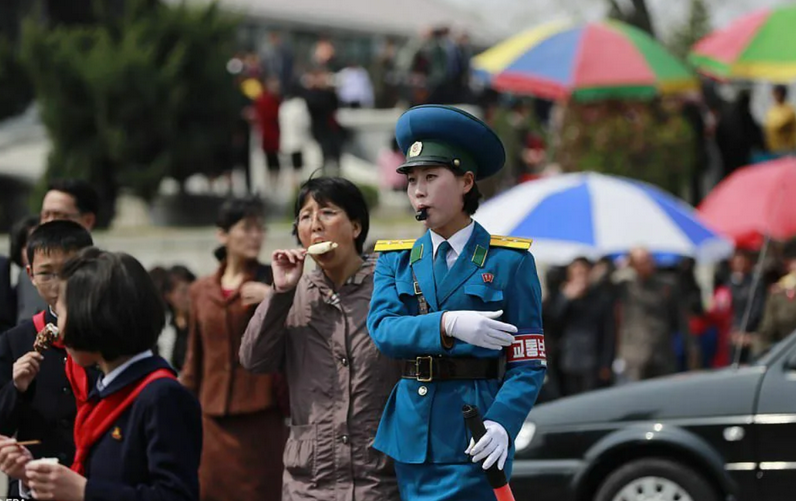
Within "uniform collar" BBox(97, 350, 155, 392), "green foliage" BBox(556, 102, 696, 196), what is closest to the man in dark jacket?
"uniform collar" BBox(97, 350, 155, 392)

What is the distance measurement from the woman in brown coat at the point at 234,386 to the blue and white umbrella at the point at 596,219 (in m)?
4.98

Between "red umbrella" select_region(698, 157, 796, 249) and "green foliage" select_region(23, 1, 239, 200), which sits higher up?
"green foliage" select_region(23, 1, 239, 200)

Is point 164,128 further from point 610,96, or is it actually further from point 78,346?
point 78,346

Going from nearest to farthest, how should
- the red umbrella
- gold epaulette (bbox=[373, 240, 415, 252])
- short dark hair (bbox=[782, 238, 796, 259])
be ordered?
gold epaulette (bbox=[373, 240, 415, 252]) < short dark hair (bbox=[782, 238, 796, 259]) < the red umbrella

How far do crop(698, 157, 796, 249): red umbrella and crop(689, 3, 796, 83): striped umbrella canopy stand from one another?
1.48 m

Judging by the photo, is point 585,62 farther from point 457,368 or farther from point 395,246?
point 457,368

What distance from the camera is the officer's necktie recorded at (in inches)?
209

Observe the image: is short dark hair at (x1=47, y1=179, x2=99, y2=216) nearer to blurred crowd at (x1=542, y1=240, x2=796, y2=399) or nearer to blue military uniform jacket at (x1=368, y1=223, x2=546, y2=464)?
blue military uniform jacket at (x1=368, y1=223, x2=546, y2=464)

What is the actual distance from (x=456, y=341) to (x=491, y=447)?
378mm

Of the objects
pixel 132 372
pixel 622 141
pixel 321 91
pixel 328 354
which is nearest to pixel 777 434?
pixel 328 354

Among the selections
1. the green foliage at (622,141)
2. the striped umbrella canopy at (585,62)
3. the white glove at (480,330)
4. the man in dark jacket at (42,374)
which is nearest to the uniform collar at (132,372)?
the man in dark jacket at (42,374)

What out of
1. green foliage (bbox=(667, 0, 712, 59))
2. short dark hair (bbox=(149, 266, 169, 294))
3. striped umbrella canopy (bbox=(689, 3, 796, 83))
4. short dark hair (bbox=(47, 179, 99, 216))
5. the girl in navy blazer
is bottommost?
the girl in navy blazer

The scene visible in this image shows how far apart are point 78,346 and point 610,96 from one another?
15.7m

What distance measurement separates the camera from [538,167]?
73.6ft
